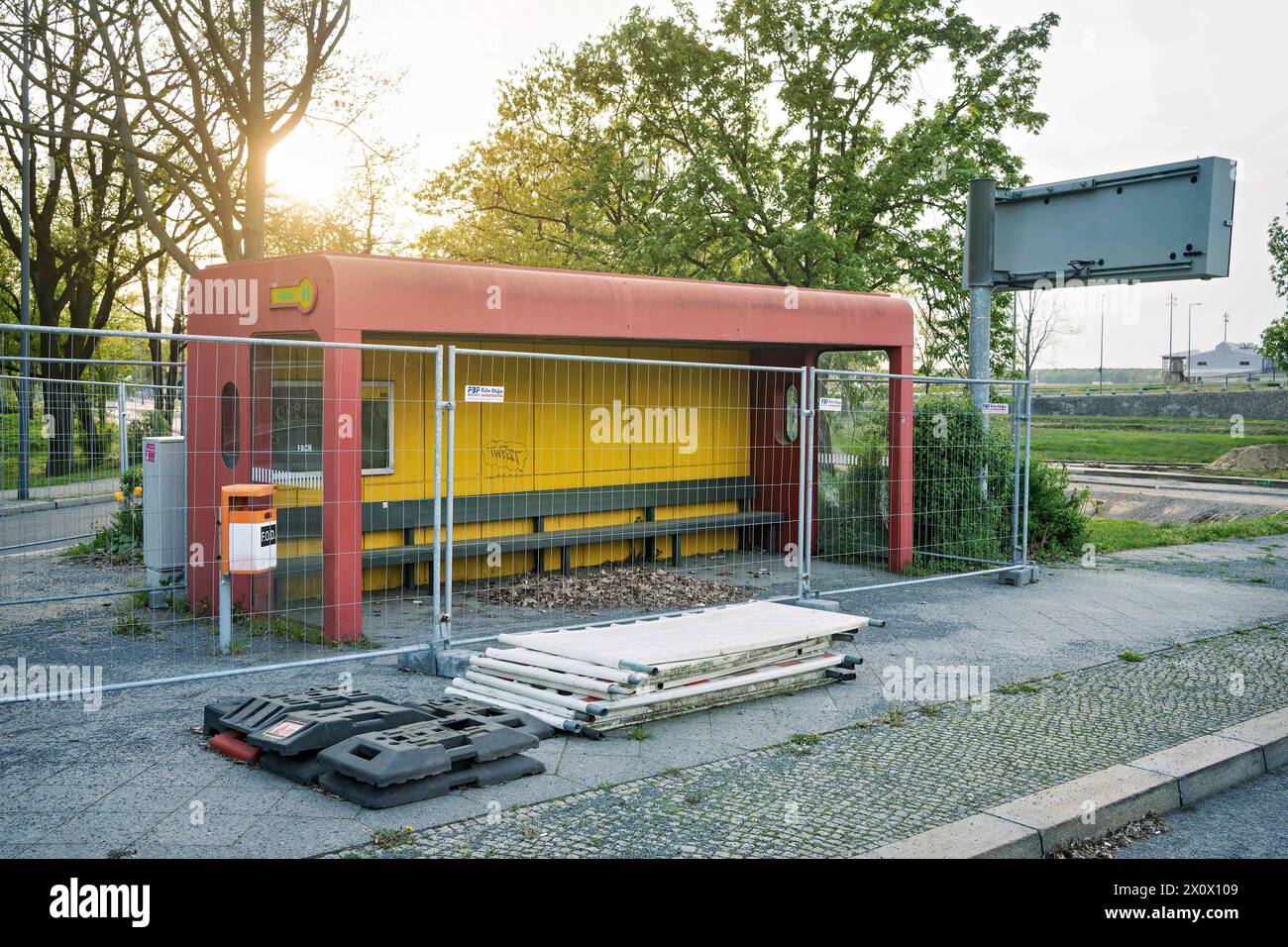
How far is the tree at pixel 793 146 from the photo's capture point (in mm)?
24062

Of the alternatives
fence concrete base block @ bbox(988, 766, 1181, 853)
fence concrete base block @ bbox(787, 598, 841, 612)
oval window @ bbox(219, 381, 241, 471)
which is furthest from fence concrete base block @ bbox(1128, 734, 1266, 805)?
oval window @ bbox(219, 381, 241, 471)

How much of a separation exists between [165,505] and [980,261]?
962 centimetres

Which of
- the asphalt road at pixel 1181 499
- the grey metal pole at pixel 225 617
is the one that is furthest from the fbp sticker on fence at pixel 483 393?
the asphalt road at pixel 1181 499

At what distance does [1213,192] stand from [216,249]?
87.3 ft

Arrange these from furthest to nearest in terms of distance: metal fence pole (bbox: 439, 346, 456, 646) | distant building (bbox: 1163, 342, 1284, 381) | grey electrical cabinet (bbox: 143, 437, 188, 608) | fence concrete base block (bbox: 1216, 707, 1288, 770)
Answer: distant building (bbox: 1163, 342, 1284, 381) → grey electrical cabinet (bbox: 143, 437, 188, 608) → metal fence pole (bbox: 439, 346, 456, 646) → fence concrete base block (bbox: 1216, 707, 1288, 770)

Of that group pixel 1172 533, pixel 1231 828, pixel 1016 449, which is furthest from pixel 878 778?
pixel 1172 533

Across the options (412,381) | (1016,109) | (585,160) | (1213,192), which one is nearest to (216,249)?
(585,160)

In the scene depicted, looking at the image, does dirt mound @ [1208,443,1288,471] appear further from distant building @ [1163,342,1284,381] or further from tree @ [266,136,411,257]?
distant building @ [1163,342,1284,381]

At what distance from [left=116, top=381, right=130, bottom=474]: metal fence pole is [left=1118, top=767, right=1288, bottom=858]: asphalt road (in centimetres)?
1095

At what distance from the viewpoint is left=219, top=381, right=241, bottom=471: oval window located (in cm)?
1018

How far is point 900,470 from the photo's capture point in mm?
13297

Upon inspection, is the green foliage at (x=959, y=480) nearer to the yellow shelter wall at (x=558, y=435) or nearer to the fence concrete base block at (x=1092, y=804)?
the yellow shelter wall at (x=558, y=435)

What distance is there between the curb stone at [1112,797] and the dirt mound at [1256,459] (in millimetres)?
32064

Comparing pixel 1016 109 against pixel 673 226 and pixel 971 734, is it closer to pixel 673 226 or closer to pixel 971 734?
pixel 673 226
